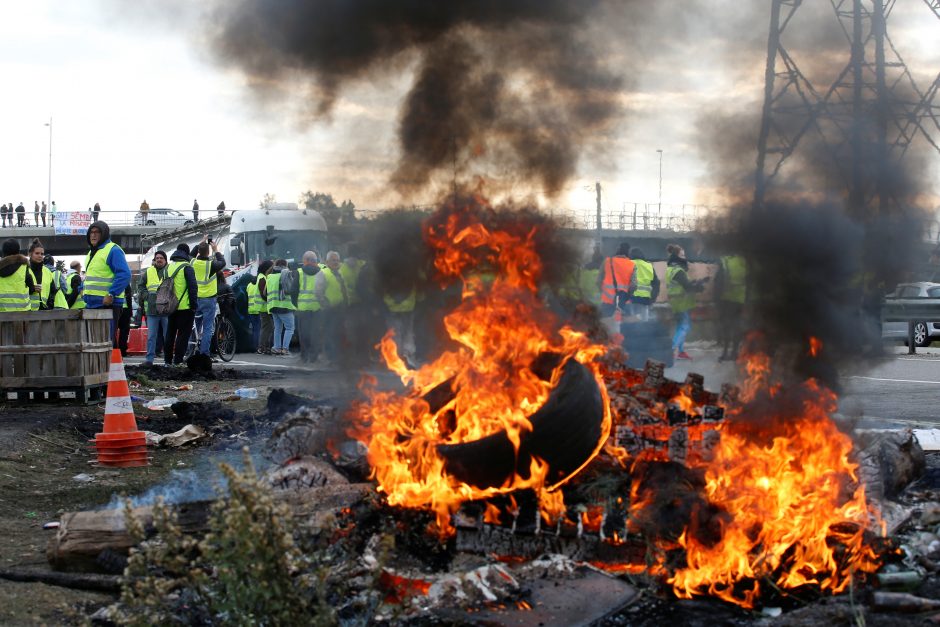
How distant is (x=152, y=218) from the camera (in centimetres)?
4928

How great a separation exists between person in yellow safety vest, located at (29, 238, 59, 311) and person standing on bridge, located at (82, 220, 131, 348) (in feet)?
2.14

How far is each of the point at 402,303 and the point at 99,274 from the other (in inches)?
257

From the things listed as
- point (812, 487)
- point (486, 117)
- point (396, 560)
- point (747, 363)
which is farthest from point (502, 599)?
point (486, 117)

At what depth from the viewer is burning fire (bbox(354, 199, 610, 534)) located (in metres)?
5.50

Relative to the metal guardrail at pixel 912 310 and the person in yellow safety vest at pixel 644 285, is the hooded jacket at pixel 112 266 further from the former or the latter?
the metal guardrail at pixel 912 310

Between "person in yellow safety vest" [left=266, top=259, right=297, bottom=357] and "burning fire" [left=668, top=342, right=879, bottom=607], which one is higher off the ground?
"person in yellow safety vest" [left=266, top=259, right=297, bottom=357]

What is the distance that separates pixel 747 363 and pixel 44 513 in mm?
4863

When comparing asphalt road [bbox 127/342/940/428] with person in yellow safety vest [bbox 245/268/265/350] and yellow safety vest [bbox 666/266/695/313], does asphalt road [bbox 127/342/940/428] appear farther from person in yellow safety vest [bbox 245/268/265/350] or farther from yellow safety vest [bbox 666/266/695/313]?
person in yellow safety vest [bbox 245/268/265/350]

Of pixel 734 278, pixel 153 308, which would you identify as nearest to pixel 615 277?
pixel 153 308

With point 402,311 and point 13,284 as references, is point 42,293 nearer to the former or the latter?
point 13,284

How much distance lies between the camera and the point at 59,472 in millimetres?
8148

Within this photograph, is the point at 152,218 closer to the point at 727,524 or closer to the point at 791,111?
the point at 791,111

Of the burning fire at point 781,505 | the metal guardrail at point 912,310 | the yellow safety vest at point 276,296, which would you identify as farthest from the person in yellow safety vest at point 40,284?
the metal guardrail at point 912,310

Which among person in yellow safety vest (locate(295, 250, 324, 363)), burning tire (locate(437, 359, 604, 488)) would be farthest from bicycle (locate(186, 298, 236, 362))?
burning tire (locate(437, 359, 604, 488))
